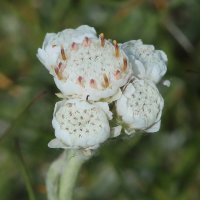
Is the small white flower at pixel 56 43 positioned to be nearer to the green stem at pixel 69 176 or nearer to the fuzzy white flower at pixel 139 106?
the fuzzy white flower at pixel 139 106

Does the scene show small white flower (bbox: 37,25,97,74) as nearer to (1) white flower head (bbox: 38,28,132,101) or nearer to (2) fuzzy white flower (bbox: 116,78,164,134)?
(1) white flower head (bbox: 38,28,132,101)

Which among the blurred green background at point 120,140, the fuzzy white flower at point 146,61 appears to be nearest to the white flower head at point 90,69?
the fuzzy white flower at point 146,61

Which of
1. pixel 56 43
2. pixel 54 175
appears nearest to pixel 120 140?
pixel 54 175

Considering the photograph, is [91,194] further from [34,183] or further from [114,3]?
[114,3]

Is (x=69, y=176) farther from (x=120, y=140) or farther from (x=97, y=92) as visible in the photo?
(x=120, y=140)

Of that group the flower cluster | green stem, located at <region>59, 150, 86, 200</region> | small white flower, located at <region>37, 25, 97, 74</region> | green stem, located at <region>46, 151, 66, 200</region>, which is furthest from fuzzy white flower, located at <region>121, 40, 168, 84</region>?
green stem, located at <region>46, 151, 66, 200</region>
